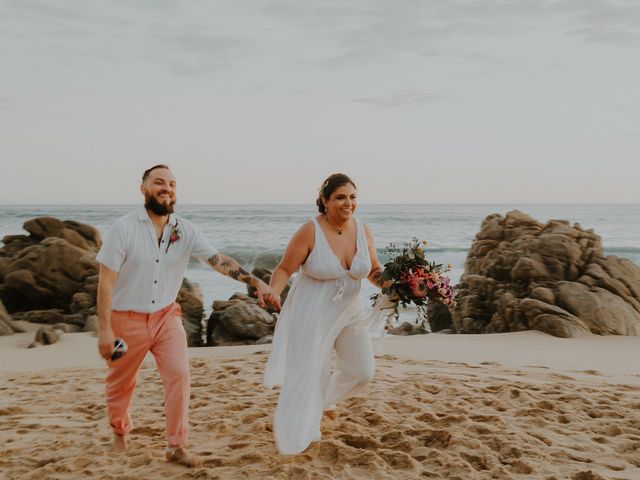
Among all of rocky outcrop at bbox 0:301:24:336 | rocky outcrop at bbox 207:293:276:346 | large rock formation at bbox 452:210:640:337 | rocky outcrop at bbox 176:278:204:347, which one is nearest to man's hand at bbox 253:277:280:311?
rocky outcrop at bbox 207:293:276:346

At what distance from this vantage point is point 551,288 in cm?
1239

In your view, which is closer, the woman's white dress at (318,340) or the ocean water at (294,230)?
the woman's white dress at (318,340)

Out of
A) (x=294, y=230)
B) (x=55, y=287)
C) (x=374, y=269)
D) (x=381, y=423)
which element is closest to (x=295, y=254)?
(x=374, y=269)

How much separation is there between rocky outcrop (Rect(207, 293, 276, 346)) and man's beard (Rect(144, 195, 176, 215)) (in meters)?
7.47

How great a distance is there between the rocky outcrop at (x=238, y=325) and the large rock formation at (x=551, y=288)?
3.72 m

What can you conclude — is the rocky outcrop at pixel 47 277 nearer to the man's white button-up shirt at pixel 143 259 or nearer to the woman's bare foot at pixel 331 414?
the woman's bare foot at pixel 331 414

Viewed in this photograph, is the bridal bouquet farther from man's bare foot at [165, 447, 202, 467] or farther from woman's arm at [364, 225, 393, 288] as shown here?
man's bare foot at [165, 447, 202, 467]

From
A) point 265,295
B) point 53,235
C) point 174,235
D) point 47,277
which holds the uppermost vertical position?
point 174,235

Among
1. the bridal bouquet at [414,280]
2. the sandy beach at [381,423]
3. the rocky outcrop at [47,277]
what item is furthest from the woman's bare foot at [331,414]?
the rocky outcrop at [47,277]

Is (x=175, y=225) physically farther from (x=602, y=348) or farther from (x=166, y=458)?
Answer: (x=602, y=348)

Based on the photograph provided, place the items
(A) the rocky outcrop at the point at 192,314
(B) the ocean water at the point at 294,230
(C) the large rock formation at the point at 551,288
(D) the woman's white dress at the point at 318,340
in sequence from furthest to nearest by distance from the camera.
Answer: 1. (B) the ocean water at the point at 294,230
2. (A) the rocky outcrop at the point at 192,314
3. (C) the large rock formation at the point at 551,288
4. (D) the woman's white dress at the point at 318,340

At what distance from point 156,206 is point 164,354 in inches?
41.8

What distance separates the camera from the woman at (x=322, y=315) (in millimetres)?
5422

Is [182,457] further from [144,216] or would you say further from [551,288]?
[551,288]
